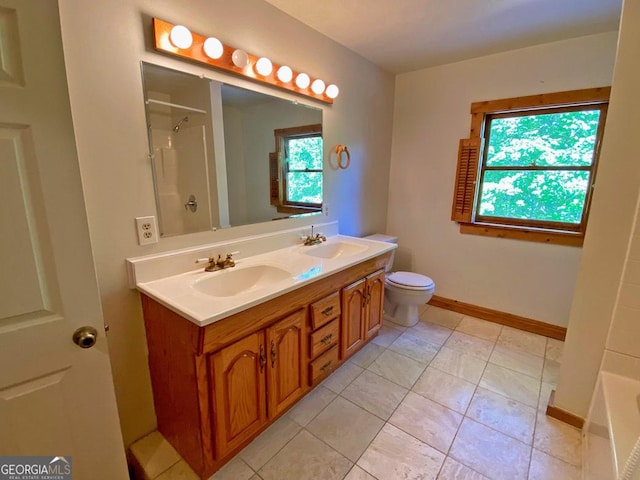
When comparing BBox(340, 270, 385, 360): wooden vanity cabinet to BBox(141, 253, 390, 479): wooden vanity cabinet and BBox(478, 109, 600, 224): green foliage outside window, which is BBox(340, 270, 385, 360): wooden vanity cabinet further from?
BBox(478, 109, 600, 224): green foliage outside window

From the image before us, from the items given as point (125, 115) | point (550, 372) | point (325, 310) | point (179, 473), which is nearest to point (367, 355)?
point (325, 310)

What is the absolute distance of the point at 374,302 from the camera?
230cm

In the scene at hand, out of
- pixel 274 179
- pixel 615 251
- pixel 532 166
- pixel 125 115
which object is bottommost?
pixel 615 251

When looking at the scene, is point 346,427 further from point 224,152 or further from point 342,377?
point 224,152

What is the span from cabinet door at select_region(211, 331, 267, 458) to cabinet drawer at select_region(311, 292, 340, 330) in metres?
0.37

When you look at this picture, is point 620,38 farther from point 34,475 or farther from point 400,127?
point 34,475

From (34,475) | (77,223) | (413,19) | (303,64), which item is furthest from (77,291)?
(413,19)

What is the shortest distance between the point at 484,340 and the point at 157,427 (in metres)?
2.42

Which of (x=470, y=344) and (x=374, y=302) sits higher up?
(x=374, y=302)

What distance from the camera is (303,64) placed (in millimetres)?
2043

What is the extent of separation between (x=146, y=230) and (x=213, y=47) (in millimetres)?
950

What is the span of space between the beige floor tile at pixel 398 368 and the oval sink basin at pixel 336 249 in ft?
2.69

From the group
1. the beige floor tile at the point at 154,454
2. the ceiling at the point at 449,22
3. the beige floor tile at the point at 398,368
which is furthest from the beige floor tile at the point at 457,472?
the ceiling at the point at 449,22

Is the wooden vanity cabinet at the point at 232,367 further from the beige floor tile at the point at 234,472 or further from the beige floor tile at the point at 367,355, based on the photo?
the beige floor tile at the point at 367,355
